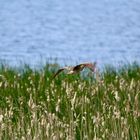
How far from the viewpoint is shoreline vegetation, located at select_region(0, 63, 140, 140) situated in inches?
242

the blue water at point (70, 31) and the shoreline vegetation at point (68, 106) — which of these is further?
the blue water at point (70, 31)

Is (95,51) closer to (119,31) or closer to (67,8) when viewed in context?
(119,31)

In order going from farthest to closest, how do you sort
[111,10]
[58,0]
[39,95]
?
[58,0]
[111,10]
[39,95]

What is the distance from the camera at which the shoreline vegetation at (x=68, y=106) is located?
616cm

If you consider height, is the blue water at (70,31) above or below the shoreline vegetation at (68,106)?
below

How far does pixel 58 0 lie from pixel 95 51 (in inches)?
668

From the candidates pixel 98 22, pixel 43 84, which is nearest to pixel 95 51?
pixel 98 22

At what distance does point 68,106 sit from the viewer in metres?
7.45

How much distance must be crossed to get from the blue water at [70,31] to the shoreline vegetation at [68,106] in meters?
4.71

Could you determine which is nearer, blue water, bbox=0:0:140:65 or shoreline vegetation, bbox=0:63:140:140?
→ shoreline vegetation, bbox=0:63:140:140

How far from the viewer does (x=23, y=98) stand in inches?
310

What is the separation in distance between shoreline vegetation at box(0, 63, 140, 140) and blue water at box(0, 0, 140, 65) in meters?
4.71

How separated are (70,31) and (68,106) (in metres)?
17.3

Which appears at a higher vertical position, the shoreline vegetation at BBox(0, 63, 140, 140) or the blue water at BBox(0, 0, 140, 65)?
the shoreline vegetation at BBox(0, 63, 140, 140)
